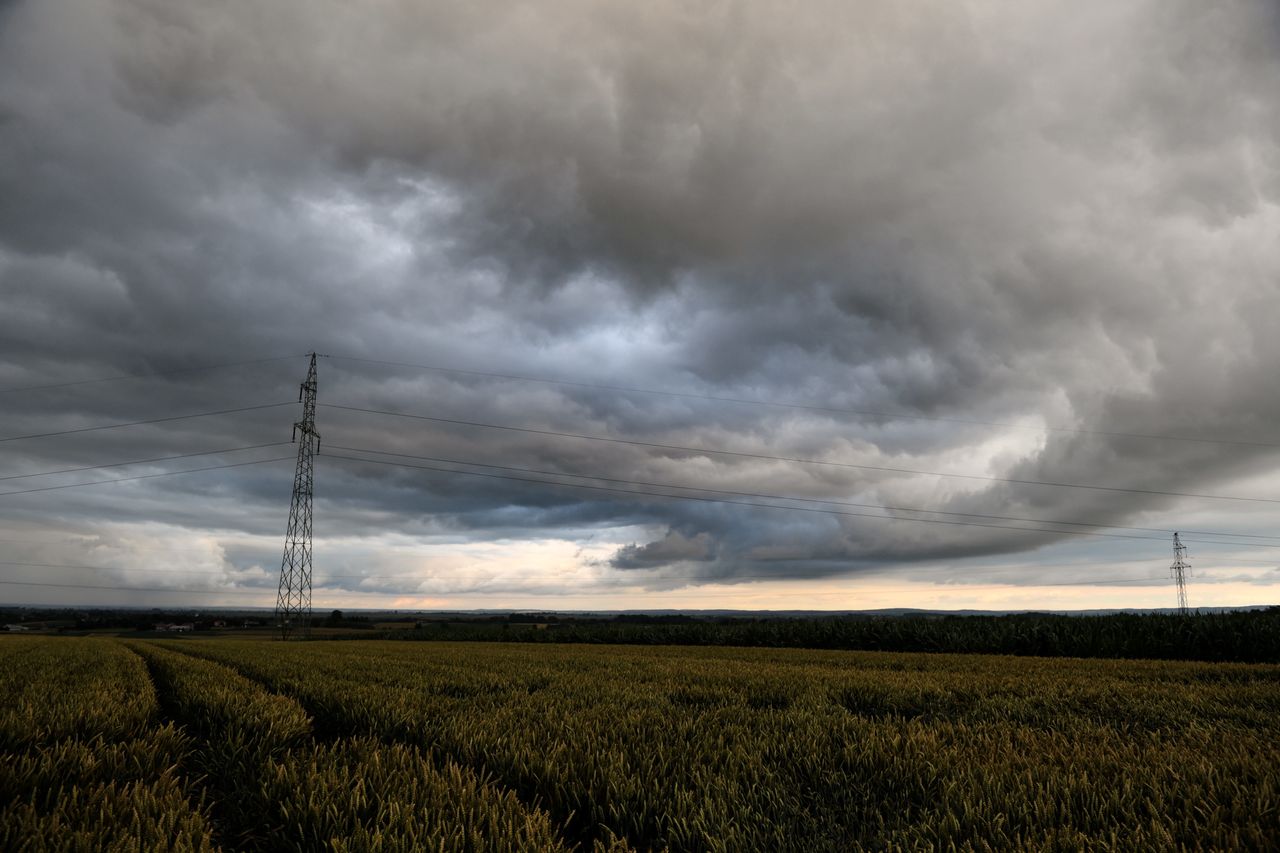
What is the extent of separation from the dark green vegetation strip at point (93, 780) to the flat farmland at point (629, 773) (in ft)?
0.06

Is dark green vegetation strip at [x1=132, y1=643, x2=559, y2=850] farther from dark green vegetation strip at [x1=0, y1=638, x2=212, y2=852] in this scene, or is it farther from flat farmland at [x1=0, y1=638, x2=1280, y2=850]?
dark green vegetation strip at [x1=0, y1=638, x2=212, y2=852]


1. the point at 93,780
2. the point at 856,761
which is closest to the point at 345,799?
the point at 93,780

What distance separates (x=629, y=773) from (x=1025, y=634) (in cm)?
3224

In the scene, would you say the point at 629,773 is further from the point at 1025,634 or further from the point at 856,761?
the point at 1025,634

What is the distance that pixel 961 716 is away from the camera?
6629mm

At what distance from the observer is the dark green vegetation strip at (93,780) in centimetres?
302

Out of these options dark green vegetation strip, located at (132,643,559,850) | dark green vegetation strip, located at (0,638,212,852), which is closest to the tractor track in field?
dark green vegetation strip, located at (132,643,559,850)

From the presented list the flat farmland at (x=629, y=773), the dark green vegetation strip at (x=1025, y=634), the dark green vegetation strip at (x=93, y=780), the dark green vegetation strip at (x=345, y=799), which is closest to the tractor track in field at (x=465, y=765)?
the flat farmland at (x=629, y=773)

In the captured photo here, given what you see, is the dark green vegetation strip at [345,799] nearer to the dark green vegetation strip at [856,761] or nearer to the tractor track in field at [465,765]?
the tractor track in field at [465,765]

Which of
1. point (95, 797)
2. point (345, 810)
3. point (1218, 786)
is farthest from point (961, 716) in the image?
point (95, 797)

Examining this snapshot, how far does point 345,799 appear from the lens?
3520mm

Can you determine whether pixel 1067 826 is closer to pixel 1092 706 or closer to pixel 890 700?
pixel 890 700

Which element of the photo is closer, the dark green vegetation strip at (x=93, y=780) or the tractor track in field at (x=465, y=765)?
the dark green vegetation strip at (x=93, y=780)

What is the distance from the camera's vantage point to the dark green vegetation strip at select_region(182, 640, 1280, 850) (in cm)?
329
